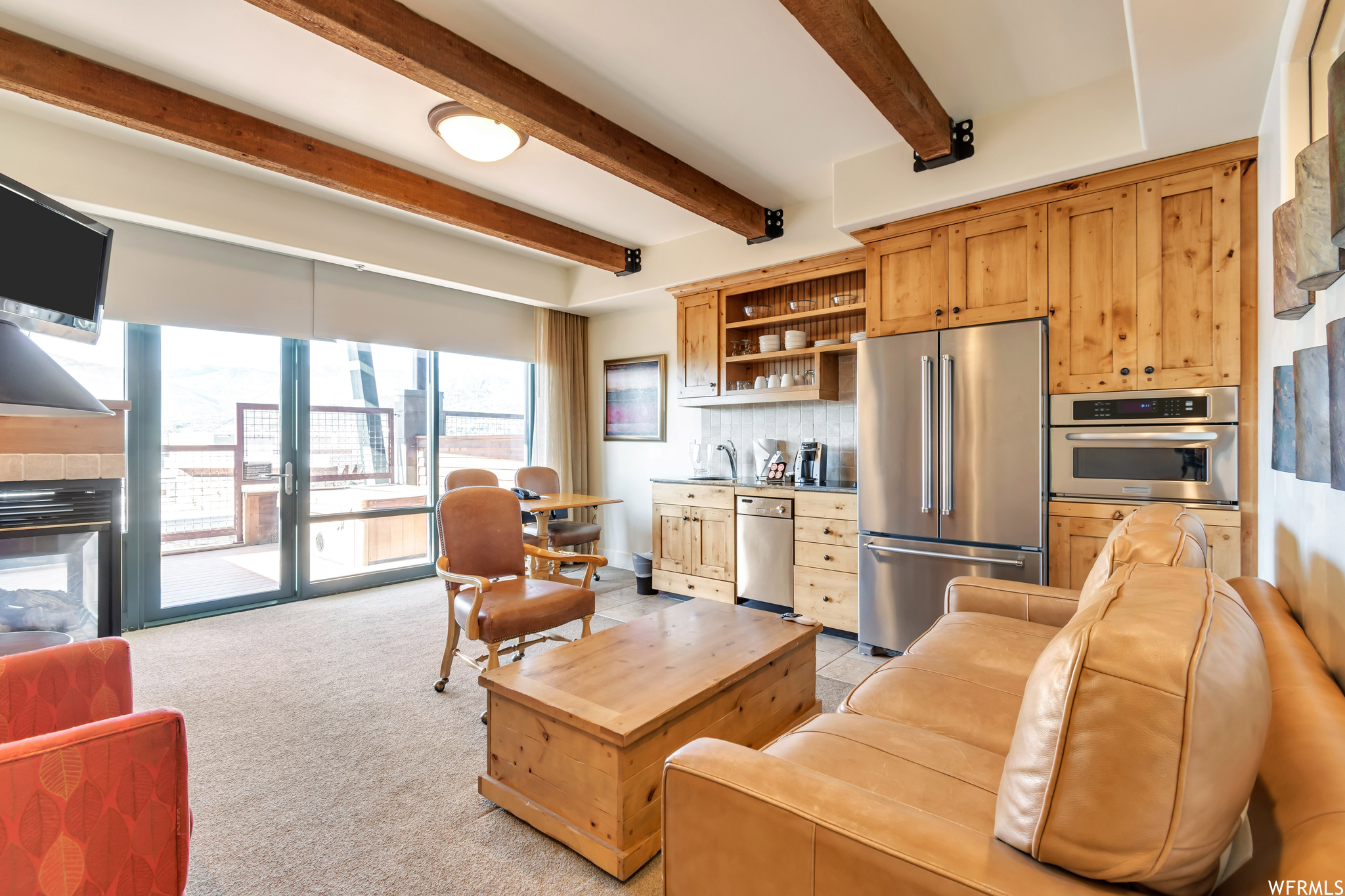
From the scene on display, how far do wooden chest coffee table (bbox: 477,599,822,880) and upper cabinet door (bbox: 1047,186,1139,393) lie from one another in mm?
1877

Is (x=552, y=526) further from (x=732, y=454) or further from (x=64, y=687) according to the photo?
(x=64, y=687)

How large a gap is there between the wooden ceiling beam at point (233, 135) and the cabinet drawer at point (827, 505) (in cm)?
259

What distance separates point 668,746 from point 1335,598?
Result: 1562 mm

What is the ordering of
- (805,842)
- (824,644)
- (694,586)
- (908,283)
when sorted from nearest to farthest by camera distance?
(805,842), (908,283), (824,644), (694,586)

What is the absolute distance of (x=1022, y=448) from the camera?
301cm

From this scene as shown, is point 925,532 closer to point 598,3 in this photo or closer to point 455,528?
point 455,528

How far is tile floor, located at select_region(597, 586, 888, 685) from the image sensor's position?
321 centimetres

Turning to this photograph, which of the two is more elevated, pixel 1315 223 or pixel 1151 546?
pixel 1315 223

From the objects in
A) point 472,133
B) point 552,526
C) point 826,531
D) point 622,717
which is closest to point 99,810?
point 622,717

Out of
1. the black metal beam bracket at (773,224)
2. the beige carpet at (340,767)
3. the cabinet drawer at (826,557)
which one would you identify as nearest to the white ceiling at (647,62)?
the black metal beam bracket at (773,224)

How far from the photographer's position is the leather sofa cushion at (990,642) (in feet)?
6.29

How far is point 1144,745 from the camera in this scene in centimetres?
69

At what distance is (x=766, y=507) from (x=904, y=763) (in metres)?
2.82

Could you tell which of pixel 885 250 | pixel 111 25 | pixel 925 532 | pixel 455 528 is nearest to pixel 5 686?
pixel 455 528
